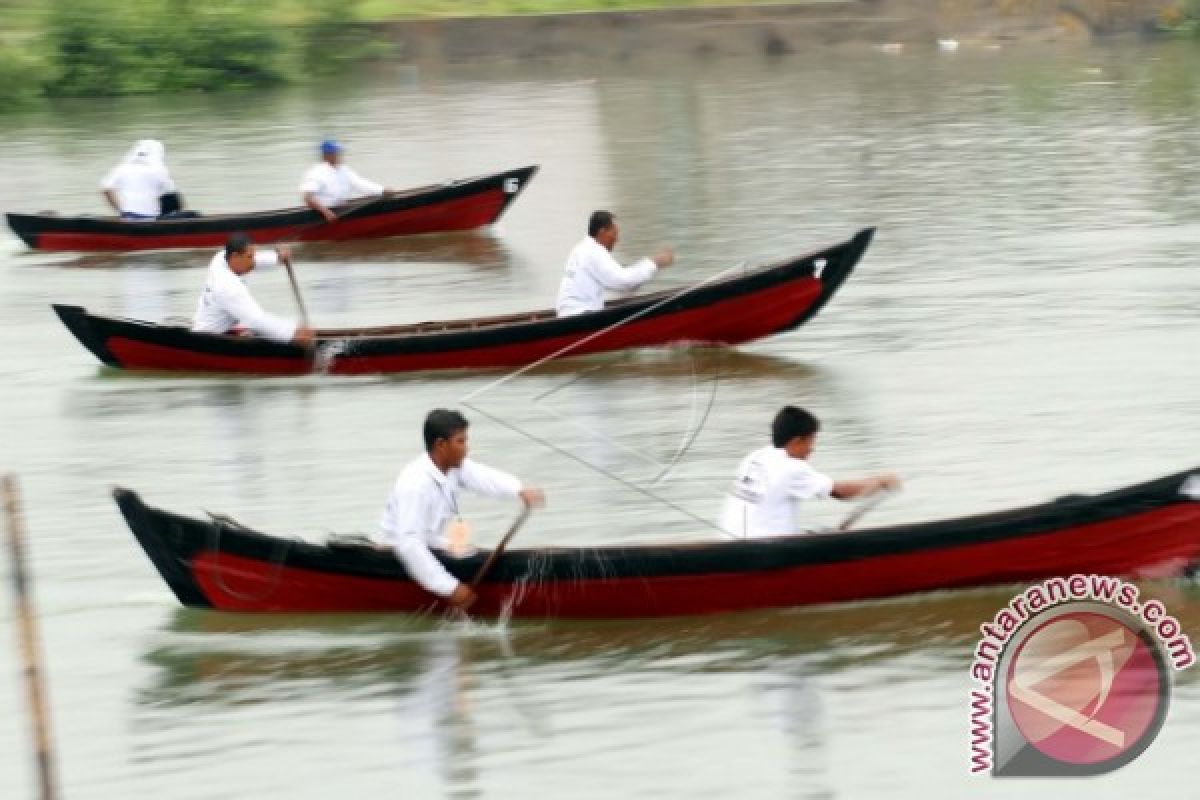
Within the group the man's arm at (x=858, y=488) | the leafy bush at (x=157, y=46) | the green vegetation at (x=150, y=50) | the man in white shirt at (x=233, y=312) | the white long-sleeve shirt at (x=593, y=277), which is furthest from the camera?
the leafy bush at (x=157, y=46)

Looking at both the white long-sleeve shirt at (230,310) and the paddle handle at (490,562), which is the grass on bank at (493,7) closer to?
the white long-sleeve shirt at (230,310)

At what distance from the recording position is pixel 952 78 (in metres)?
32.3

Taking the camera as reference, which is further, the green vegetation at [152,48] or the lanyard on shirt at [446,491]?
the green vegetation at [152,48]

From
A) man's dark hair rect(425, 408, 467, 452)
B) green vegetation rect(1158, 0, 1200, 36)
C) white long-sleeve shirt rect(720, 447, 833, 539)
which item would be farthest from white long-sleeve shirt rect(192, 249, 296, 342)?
green vegetation rect(1158, 0, 1200, 36)

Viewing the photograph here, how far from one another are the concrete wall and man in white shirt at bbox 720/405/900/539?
27908 millimetres

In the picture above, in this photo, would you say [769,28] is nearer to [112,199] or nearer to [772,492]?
[112,199]

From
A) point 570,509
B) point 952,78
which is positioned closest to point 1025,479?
point 570,509

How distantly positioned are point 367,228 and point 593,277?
21.4 ft

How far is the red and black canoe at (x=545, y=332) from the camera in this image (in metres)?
14.8

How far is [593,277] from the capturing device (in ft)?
48.7

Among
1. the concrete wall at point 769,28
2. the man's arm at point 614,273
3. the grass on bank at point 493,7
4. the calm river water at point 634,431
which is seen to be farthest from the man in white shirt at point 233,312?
the grass on bank at point 493,7

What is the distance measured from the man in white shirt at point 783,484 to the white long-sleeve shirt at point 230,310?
6015 mm

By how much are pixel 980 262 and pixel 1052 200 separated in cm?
319

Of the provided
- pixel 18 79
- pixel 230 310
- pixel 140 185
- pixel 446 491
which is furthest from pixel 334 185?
pixel 18 79
